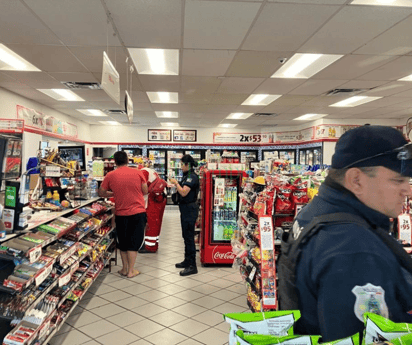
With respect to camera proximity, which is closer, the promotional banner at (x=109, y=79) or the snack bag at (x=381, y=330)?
the snack bag at (x=381, y=330)

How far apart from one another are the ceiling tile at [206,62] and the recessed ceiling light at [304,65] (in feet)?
3.39

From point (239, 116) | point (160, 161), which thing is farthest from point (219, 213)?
point (160, 161)

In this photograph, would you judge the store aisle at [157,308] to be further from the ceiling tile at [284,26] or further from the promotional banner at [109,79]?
the ceiling tile at [284,26]

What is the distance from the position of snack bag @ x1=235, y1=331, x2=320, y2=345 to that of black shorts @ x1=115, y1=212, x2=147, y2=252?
432cm

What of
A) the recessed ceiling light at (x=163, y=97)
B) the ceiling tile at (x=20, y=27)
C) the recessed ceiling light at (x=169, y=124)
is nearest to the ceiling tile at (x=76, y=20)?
the ceiling tile at (x=20, y=27)

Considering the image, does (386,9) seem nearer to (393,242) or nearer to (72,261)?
(393,242)

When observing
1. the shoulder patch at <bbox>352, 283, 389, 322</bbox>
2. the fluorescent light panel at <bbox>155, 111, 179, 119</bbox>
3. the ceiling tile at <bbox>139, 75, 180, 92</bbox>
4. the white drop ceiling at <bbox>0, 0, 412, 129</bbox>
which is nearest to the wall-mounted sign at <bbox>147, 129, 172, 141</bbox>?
the fluorescent light panel at <bbox>155, 111, 179, 119</bbox>

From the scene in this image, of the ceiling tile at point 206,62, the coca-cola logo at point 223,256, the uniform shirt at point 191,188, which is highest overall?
the ceiling tile at point 206,62

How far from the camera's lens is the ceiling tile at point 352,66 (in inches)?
204

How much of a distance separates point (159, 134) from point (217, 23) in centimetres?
1052

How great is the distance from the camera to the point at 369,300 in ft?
2.97

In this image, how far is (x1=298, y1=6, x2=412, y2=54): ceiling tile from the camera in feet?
12.1

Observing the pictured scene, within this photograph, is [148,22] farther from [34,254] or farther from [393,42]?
[393,42]

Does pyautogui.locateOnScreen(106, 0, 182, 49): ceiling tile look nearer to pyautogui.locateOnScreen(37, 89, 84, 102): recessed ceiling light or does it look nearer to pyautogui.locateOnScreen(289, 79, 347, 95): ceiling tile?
pyautogui.locateOnScreen(289, 79, 347, 95): ceiling tile
